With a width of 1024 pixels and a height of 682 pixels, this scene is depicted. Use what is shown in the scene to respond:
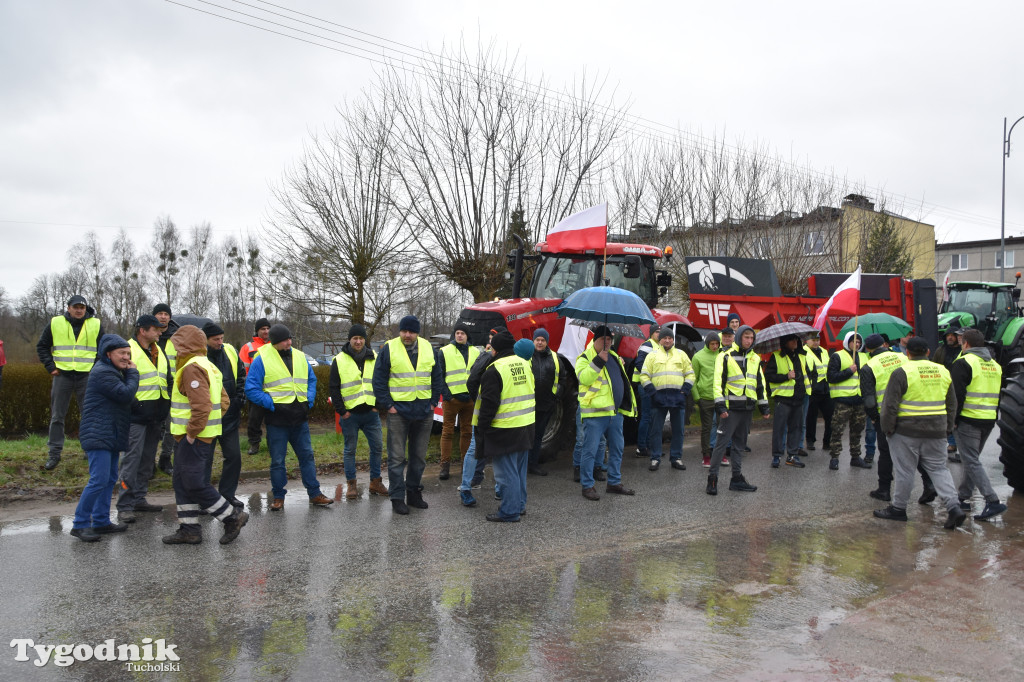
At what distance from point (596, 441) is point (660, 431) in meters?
2.21

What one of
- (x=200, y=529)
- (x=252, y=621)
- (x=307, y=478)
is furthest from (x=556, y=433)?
(x=252, y=621)

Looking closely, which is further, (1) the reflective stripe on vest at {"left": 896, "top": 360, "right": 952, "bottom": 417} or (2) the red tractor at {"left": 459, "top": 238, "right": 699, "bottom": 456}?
(2) the red tractor at {"left": 459, "top": 238, "right": 699, "bottom": 456}

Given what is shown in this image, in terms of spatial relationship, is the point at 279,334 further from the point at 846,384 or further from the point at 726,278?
the point at 726,278

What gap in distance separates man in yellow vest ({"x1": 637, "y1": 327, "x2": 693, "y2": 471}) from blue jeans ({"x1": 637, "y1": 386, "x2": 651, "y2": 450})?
0.23 feet

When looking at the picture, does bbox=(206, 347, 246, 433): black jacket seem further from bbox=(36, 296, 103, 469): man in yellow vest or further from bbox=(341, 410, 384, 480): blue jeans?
bbox=(36, 296, 103, 469): man in yellow vest

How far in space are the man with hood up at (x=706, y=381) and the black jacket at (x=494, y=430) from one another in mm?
4125

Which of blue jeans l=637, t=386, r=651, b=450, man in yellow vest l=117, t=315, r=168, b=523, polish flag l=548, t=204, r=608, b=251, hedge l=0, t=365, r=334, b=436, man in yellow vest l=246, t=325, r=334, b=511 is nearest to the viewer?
man in yellow vest l=117, t=315, r=168, b=523

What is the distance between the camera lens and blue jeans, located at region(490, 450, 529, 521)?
704 centimetres

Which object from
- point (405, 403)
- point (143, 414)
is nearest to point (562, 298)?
point (405, 403)

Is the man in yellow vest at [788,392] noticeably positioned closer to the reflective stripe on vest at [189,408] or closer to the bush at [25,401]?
the reflective stripe on vest at [189,408]

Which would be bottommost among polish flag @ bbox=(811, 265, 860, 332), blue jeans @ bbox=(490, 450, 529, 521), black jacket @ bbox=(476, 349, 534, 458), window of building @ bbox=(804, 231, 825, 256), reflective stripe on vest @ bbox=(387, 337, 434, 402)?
blue jeans @ bbox=(490, 450, 529, 521)

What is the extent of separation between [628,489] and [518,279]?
430 centimetres

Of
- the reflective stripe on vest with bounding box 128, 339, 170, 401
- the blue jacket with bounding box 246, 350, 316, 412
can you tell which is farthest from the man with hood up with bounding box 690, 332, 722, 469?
the reflective stripe on vest with bounding box 128, 339, 170, 401

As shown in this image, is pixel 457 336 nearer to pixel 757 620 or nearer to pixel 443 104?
pixel 757 620
